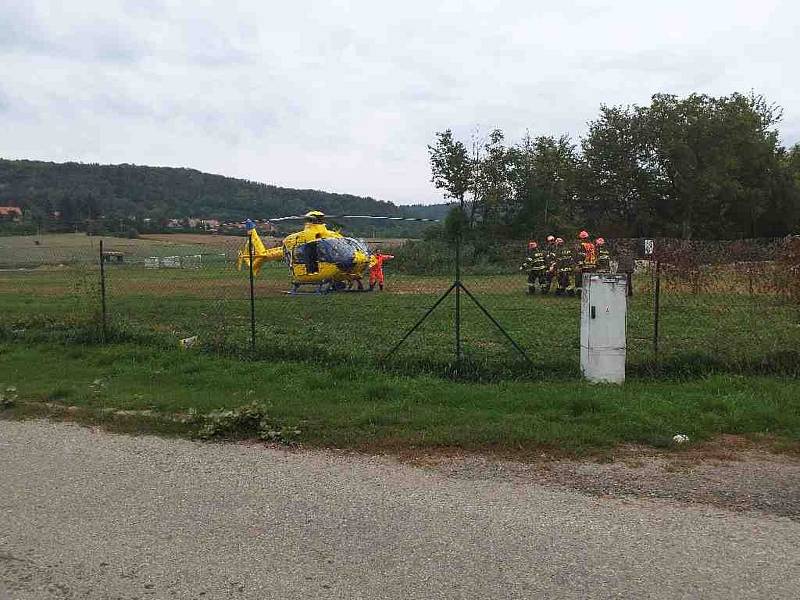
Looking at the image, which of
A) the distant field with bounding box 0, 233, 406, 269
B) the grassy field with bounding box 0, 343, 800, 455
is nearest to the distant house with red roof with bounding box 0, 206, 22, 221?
the distant field with bounding box 0, 233, 406, 269

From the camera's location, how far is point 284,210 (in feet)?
175

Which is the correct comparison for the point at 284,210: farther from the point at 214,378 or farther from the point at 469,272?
the point at 214,378

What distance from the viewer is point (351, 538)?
4324 mm

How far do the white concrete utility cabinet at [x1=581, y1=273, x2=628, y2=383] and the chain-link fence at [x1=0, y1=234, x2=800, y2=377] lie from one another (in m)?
0.39

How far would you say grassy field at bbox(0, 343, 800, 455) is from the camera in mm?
6414

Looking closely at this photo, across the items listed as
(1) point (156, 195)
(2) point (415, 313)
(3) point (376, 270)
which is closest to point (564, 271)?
(2) point (415, 313)

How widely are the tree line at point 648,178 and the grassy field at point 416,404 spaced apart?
38865 mm

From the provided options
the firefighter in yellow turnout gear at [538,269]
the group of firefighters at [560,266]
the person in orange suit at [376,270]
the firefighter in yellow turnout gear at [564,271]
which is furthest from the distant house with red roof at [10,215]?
the firefighter in yellow turnout gear at [564,271]

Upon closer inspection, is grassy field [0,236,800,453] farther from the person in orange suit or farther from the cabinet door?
the person in orange suit

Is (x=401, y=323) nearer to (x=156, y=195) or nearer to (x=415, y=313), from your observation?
(x=415, y=313)

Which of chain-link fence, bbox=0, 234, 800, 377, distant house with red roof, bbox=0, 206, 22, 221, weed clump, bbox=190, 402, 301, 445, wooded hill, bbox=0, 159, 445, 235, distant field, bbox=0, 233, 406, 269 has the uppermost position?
wooded hill, bbox=0, 159, 445, 235

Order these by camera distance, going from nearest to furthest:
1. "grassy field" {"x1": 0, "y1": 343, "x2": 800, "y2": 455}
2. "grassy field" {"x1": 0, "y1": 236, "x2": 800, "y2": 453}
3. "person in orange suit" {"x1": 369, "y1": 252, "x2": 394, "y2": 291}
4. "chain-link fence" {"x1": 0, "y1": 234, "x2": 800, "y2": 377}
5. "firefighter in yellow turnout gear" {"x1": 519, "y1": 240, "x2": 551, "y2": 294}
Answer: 1. "grassy field" {"x1": 0, "y1": 343, "x2": 800, "y2": 455}
2. "grassy field" {"x1": 0, "y1": 236, "x2": 800, "y2": 453}
3. "chain-link fence" {"x1": 0, "y1": 234, "x2": 800, "y2": 377}
4. "firefighter in yellow turnout gear" {"x1": 519, "y1": 240, "x2": 551, "y2": 294}
5. "person in orange suit" {"x1": 369, "y1": 252, "x2": 394, "y2": 291}

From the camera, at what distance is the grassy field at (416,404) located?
6.41 m

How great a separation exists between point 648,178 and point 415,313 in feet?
118
